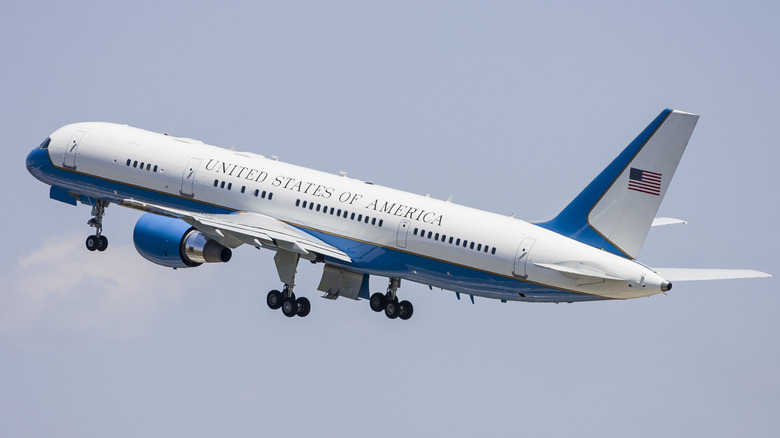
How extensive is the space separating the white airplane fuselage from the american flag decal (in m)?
2.61

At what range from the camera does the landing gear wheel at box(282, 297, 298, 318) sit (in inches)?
2719

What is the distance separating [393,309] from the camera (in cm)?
6925

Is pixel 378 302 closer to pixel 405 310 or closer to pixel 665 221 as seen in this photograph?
pixel 405 310

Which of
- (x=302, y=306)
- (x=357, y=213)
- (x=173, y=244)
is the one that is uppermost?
(x=357, y=213)

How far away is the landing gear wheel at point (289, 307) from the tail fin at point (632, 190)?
513 inches

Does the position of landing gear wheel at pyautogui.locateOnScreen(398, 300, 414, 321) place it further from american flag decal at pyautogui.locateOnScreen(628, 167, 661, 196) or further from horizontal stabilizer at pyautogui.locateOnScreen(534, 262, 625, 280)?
american flag decal at pyautogui.locateOnScreen(628, 167, 661, 196)

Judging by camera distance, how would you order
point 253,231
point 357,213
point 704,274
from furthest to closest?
point 357,213
point 253,231
point 704,274

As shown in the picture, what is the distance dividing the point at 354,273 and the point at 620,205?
13141 millimetres

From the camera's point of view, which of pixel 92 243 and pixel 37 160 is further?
pixel 92 243

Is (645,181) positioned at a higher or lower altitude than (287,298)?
higher

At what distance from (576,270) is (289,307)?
13966 millimetres

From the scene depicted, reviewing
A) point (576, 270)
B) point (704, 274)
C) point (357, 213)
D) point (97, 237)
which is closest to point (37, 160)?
point (97, 237)

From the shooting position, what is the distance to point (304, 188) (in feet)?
222

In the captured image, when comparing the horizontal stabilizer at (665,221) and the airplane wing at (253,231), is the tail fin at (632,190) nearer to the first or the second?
the horizontal stabilizer at (665,221)
